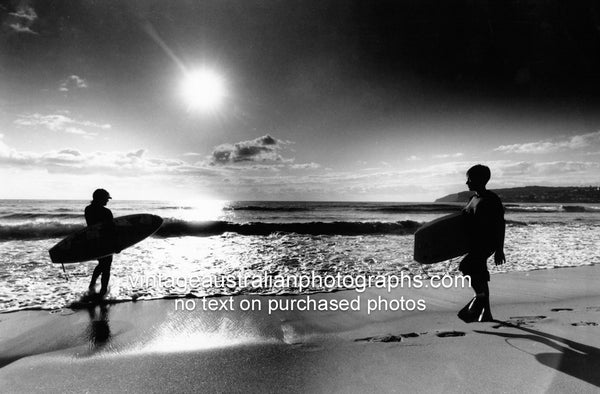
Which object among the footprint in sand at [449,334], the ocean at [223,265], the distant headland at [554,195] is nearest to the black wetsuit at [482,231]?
the footprint in sand at [449,334]

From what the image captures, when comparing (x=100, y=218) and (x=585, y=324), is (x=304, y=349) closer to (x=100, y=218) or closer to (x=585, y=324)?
(x=585, y=324)

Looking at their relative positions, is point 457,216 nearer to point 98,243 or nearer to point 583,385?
point 583,385

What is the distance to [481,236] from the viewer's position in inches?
149

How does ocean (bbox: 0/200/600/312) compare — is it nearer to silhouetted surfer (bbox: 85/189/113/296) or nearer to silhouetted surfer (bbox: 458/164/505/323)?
silhouetted surfer (bbox: 85/189/113/296)

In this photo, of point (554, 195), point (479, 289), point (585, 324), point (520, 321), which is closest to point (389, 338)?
point (479, 289)

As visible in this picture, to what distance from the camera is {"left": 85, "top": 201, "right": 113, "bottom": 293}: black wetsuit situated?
18.7 feet

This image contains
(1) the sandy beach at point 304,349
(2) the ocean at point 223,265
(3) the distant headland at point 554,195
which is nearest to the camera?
(1) the sandy beach at point 304,349

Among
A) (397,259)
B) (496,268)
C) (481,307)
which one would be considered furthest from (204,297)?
(496,268)

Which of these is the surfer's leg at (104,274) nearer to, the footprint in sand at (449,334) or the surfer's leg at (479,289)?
the footprint in sand at (449,334)

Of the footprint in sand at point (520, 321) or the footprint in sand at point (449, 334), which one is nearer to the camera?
the footprint in sand at point (449, 334)

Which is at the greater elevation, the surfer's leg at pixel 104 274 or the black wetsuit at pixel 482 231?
the black wetsuit at pixel 482 231

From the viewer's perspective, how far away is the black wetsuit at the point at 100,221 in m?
5.70

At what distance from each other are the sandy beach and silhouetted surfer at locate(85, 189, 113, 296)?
0.93m

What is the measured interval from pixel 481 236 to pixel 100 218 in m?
6.18
